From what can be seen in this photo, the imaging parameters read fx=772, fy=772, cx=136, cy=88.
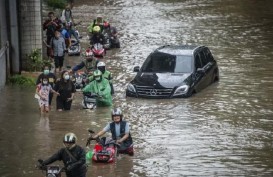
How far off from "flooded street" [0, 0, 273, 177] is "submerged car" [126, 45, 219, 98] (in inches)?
11.5

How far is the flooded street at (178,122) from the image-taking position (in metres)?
17.3

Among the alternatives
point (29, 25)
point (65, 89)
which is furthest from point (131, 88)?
point (29, 25)

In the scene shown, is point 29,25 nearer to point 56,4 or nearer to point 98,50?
point 98,50

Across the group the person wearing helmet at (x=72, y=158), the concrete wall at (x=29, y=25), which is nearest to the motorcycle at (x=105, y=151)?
the person wearing helmet at (x=72, y=158)

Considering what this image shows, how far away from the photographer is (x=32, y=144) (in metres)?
19.4

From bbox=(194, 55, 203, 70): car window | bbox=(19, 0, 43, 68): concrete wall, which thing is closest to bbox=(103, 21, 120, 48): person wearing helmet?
bbox=(19, 0, 43, 68): concrete wall

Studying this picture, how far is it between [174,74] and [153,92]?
1.20 metres

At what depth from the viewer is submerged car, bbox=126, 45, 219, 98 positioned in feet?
81.1

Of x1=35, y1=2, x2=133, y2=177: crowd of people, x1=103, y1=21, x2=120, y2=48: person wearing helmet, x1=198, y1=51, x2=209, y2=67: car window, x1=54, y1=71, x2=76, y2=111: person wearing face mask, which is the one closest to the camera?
x1=35, y1=2, x2=133, y2=177: crowd of people

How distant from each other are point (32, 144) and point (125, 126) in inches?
128

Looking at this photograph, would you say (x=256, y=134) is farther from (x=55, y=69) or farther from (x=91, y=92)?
(x=55, y=69)

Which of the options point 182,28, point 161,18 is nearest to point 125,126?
point 182,28

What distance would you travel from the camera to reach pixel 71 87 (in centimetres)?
2291

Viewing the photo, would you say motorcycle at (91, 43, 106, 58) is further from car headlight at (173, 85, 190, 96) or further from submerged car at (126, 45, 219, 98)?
car headlight at (173, 85, 190, 96)
